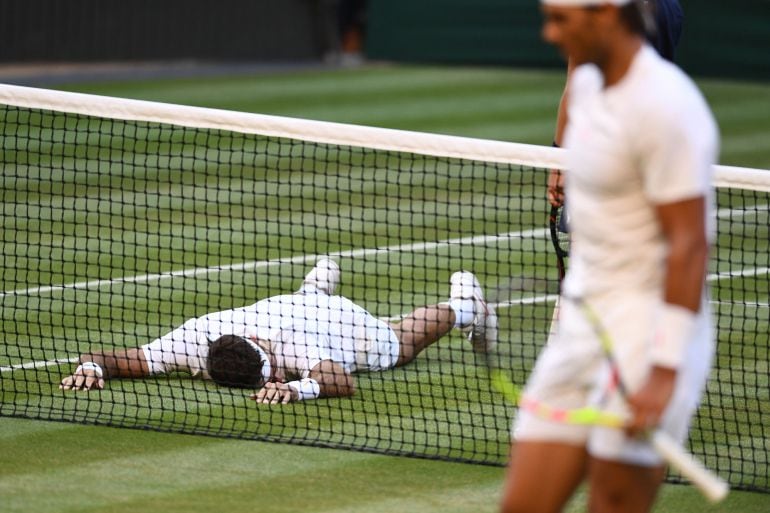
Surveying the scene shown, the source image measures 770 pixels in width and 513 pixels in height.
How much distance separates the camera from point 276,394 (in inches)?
313

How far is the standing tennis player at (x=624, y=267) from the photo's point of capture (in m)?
4.27

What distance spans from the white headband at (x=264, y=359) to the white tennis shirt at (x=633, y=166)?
3.59m

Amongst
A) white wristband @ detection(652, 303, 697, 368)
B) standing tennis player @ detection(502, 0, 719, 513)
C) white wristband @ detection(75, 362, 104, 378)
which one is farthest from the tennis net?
white wristband @ detection(652, 303, 697, 368)

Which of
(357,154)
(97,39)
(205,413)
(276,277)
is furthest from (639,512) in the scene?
(97,39)

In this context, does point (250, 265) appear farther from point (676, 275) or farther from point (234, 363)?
point (676, 275)

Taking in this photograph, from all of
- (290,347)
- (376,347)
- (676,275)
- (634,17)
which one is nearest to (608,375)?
(676,275)

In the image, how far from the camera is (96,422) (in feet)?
25.1

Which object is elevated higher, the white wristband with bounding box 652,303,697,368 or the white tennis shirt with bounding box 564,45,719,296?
the white tennis shirt with bounding box 564,45,719,296

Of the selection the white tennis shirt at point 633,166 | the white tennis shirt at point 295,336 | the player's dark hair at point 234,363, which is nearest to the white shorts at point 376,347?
the white tennis shirt at point 295,336

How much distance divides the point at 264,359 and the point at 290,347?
7.6 inches

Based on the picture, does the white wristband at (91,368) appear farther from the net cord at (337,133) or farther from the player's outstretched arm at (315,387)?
the net cord at (337,133)

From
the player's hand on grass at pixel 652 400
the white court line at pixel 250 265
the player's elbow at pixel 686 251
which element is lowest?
the white court line at pixel 250 265

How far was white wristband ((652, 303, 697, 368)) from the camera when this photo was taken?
4273 mm

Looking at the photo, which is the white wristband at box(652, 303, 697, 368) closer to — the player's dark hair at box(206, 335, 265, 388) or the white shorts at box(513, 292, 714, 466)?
the white shorts at box(513, 292, 714, 466)
